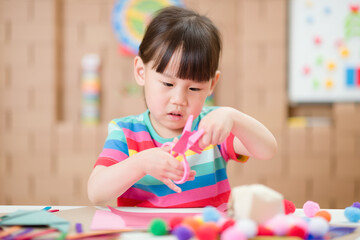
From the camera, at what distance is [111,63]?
2.45 meters

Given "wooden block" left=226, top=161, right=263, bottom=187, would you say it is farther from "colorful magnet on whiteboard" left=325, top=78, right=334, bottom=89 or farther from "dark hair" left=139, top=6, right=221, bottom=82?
"dark hair" left=139, top=6, right=221, bottom=82

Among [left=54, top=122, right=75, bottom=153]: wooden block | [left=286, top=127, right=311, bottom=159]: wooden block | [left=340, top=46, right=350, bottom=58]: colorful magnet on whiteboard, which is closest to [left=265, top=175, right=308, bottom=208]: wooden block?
[left=286, top=127, right=311, bottom=159]: wooden block

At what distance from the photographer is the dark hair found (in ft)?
2.62

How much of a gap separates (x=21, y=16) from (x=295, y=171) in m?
1.83

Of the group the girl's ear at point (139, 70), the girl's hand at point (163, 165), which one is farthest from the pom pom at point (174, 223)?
the girl's ear at point (139, 70)

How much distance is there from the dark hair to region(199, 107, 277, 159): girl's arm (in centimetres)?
15

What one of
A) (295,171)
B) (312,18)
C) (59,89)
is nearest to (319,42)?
(312,18)

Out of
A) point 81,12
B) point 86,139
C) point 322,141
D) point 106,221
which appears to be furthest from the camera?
point 81,12

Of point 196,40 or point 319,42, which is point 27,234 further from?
point 319,42

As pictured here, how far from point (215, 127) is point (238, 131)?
13 centimetres

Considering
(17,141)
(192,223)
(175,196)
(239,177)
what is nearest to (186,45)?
(175,196)

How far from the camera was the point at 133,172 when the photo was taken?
0.69 m

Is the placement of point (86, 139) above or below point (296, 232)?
below

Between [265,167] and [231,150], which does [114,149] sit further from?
[265,167]
